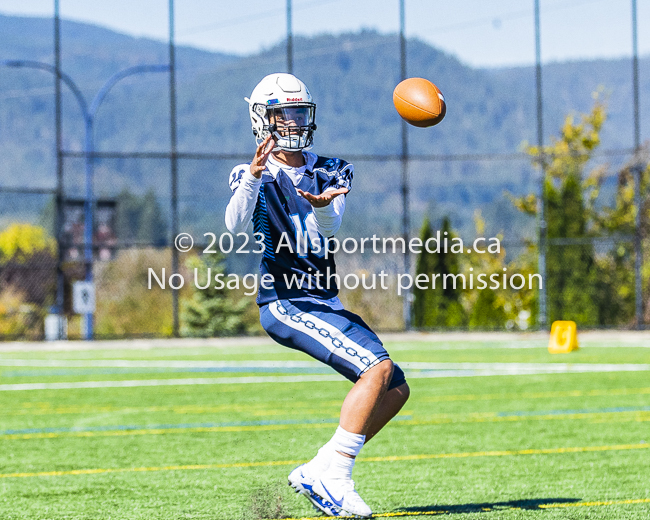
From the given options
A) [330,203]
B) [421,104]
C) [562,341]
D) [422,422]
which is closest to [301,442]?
[422,422]

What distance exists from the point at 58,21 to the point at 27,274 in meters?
10.9

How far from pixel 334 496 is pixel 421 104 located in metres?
2.27

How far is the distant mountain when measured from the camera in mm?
132125

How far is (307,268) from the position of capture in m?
5.05

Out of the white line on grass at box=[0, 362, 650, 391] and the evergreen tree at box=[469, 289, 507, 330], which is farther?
the evergreen tree at box=[469, 289, 507, 330]

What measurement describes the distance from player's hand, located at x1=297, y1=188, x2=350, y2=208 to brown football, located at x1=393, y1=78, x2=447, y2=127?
97 centimetres

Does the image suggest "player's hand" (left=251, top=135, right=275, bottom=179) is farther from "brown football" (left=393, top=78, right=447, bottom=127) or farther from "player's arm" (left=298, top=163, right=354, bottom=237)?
"brown football" (left=393, top=78, right=447, bottom=127)

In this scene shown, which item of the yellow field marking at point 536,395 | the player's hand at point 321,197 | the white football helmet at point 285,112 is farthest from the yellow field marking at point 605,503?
the yellow field marking at point 536,395

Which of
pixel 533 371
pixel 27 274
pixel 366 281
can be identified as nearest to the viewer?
pixel 533 371

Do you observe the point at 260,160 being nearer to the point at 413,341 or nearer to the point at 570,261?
the point at 413,341

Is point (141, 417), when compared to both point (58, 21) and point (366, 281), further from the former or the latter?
point (366, 281)

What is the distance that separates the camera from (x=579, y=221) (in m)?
24.7

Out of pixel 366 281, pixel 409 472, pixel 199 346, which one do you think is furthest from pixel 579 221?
pixel 409 472

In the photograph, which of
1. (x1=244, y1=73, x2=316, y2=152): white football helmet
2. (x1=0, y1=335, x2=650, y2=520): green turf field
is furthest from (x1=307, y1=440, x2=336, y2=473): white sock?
(x1=244, y1=73, x2=316, y2=152): white football helmet
